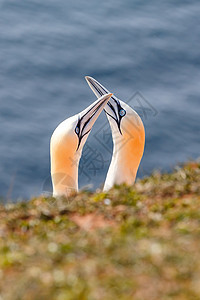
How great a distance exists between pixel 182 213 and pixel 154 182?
1.28 metres

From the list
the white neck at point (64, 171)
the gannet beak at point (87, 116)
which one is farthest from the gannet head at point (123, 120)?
the white neck at point (64, 171)

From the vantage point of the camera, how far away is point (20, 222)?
662 cm

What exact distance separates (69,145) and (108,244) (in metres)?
4.97

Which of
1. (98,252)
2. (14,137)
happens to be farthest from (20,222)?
(14,137)

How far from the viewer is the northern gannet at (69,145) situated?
10.5m

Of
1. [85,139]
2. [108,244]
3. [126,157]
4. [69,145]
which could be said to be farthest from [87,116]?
[108,244]

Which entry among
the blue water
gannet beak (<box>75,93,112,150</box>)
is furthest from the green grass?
the blue water

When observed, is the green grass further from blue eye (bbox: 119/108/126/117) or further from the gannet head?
blue eye (bbox: 119/108/126/117)

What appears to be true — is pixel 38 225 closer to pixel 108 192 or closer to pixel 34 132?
pixel 108 192

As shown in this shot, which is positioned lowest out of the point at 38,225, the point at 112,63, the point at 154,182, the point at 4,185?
the point at 38,225

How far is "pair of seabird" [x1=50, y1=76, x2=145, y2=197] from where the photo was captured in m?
10.5

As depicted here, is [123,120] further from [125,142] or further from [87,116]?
[87,116]

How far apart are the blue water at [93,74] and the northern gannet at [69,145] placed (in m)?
2.60

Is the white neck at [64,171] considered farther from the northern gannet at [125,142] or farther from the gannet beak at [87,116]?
the northern gannet at [125,142]
